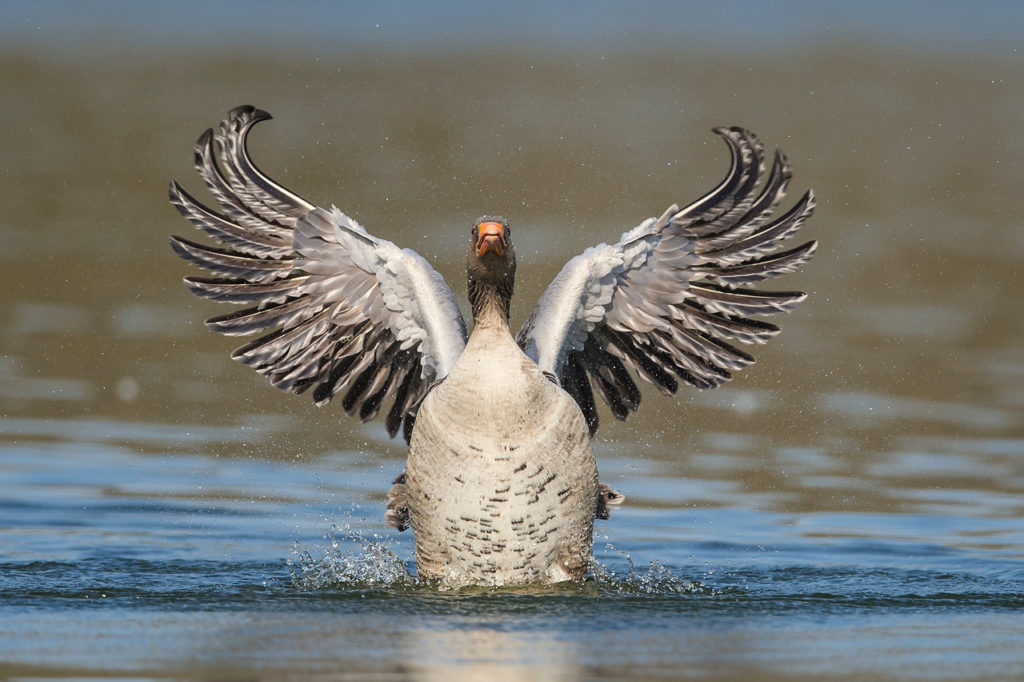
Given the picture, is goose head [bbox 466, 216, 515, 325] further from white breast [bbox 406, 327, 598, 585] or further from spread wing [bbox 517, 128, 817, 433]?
spread wing [bbox 517, 128, 817, 433]

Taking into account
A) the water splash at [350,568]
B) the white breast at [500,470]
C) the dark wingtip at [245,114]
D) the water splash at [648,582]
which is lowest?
the water splash at [350,568]

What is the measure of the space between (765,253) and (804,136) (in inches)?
619

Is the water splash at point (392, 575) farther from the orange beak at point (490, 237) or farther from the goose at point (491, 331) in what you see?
the orange beak at point (490, 237)

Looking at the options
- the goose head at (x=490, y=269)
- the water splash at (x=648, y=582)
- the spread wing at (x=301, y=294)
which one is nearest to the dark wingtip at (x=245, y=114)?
the spread wing at (x=301, y=294)

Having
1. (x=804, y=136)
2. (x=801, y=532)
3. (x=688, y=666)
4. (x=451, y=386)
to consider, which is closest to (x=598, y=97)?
(x=804, y=136)

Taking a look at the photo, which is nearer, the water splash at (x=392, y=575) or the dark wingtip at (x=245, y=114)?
the water splash at (x=392, y=575)

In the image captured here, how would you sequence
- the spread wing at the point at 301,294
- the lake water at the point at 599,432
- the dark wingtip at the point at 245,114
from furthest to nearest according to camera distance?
the dark wingtip at the point at 245,114 < the spread wing at the point at 301,294 < the lake water at the point at 599,432

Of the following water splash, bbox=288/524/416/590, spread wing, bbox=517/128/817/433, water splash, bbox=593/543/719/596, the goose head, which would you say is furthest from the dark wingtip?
water splash, bbox=593/543/719/596

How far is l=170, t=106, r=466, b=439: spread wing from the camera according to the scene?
35.1 feet

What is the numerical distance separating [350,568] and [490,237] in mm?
2287

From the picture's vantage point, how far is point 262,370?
11.1 metres

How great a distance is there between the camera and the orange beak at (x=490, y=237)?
9898 millimetres

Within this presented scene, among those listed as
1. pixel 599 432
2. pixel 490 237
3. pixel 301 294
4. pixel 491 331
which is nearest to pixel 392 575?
pixel 491 331

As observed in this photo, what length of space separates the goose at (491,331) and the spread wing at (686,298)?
13 mm
